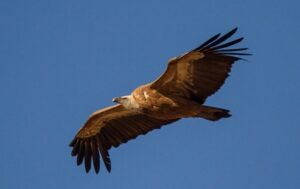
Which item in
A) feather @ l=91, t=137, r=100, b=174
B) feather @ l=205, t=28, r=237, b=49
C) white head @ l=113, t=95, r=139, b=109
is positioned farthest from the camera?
feather @ l=91, t=137, r=100, b=174

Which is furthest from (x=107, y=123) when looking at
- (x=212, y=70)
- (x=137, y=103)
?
(x=212, y=70)

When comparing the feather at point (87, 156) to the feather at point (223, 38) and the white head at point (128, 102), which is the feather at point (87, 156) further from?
the feather at point (223, 38)

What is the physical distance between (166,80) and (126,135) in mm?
2603

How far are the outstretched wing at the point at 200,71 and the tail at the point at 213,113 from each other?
1.48 feet

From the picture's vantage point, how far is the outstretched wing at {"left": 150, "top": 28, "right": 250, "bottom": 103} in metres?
13.4

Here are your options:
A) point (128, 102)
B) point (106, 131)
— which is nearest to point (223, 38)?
point (128, 102)

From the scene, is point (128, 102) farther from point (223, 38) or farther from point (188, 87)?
point (223, 38)

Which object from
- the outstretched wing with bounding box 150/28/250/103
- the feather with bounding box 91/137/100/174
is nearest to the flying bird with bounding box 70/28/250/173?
the outstretched wing with bounding box 150/28/250/103

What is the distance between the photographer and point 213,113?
1367 cm

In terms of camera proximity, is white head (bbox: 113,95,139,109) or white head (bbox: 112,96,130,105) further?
white head (bbox: 112,96,130,105)

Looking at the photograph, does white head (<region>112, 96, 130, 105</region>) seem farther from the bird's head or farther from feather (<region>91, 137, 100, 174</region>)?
feather (<region>91, 137, 100, 174</region>)

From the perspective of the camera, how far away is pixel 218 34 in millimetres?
13289

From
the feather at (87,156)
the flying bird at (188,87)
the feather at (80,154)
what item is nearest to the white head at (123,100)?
the flying bird at (188,87)

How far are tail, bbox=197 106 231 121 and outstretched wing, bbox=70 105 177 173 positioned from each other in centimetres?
191
